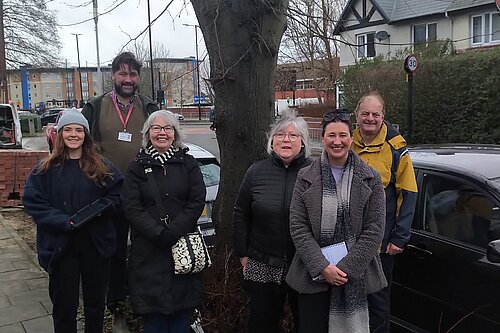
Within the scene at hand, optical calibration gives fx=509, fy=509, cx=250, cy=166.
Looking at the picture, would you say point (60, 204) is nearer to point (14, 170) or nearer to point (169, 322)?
point (169, 322)

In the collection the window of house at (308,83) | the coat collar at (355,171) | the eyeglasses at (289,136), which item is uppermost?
the window of house at (308,83)

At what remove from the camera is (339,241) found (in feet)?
9.14

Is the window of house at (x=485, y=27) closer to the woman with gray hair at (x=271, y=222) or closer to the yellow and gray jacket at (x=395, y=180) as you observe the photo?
the yellow and gray jacket at (x=395, y=180)

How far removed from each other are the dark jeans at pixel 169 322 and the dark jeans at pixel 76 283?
52 centimetres

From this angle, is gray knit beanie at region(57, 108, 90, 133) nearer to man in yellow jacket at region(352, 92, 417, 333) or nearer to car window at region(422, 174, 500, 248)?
man in yellow jacket at region(352, 92, 417, 333)

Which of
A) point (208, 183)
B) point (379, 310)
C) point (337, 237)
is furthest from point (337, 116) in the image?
point (208, 183)

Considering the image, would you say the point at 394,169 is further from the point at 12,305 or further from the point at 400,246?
the point at 12,305

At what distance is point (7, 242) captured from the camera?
7355 mm

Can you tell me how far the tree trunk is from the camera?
3814mm

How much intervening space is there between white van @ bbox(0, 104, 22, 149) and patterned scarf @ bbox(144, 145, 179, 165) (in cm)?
1628

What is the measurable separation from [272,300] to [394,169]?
1.20m

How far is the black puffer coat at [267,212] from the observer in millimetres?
3031

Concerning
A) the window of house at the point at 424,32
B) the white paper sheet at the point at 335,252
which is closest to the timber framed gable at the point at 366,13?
the window of house at the point at 424,32

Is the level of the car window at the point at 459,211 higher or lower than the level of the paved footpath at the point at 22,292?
higher
